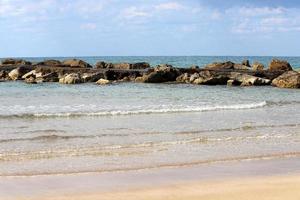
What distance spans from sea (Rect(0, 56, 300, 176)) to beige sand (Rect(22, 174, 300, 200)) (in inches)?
80.3

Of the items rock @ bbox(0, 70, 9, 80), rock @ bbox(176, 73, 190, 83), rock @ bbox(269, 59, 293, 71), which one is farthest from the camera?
rock @ bbox(269, 59, 293, 71)

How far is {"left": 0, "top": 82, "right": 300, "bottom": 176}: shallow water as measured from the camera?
13.1m

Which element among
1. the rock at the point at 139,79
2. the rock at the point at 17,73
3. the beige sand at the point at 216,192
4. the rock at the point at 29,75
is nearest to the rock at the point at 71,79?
the rock at the point at 139,79

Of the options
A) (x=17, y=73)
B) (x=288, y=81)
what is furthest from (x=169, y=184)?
(x=17, y=73)

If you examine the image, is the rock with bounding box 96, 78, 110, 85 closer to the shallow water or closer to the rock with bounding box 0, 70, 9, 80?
the rock with bounding box 0, 70, 9, 80

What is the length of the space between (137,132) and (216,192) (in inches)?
324

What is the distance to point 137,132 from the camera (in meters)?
17.8

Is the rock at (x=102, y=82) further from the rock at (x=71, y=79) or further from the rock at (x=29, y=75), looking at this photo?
the rock at (x=29, y=75)

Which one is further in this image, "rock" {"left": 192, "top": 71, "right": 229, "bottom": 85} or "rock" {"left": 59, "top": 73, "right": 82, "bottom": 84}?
"rock" {"left": 59, "top": 73, "right": 82, "bottom": 84}

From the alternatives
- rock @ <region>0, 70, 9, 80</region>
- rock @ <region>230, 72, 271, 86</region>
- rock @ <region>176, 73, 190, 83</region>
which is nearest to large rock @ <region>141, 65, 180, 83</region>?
rock @ <region>176, 73, 190, 83</region>

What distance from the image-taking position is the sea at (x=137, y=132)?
42.5 feet

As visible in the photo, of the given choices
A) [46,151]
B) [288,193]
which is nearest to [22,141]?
[46,151]

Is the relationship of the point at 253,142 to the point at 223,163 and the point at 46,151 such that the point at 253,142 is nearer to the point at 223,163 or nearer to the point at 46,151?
the point at 223,163

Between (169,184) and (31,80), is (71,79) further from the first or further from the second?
(169,184)
